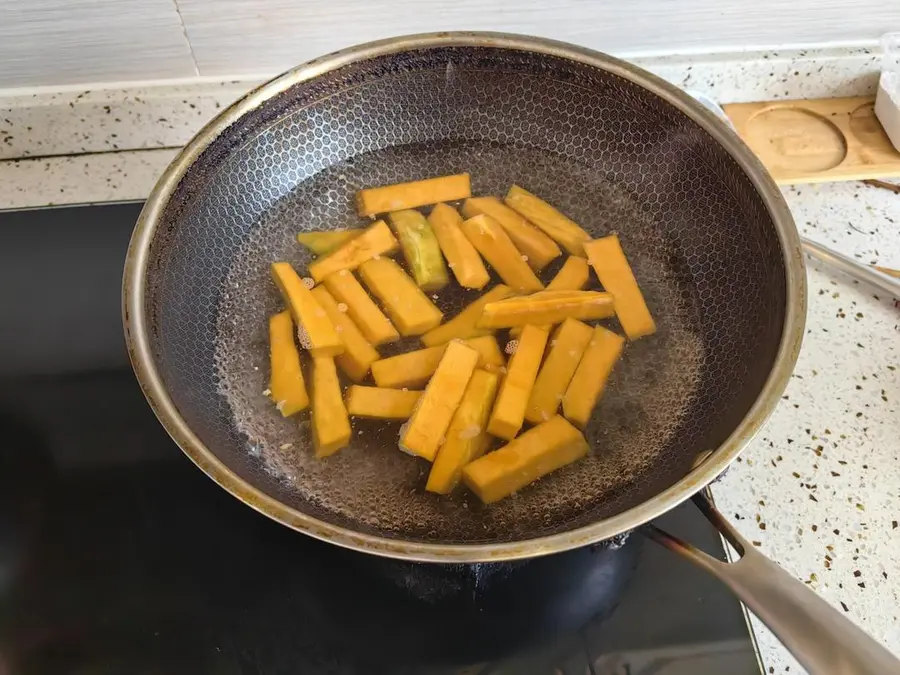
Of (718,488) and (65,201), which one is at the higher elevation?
(65,201)

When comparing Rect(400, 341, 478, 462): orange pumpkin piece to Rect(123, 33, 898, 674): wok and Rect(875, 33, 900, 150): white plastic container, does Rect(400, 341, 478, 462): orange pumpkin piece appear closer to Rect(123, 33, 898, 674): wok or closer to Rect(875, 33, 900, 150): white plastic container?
Rect(123, 33, 898, 674): wok

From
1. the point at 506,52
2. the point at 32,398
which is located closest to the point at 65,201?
the point at 32,398

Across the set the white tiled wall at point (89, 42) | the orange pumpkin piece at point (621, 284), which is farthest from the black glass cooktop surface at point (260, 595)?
the white tiled wall at point (89, 42)

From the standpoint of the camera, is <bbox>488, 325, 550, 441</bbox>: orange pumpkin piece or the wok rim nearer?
the wok rim

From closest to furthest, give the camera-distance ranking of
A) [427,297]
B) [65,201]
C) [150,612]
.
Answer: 1. [150,612]
2. [427,297]
3. [65,201]

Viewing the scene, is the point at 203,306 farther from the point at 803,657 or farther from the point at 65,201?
the point at 803,657

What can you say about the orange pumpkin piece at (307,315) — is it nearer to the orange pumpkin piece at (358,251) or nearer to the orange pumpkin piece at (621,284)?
the orange pumpkin piece at (358,251)

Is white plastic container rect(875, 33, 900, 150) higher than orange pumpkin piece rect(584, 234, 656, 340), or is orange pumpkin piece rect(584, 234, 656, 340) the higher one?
white plastic container rect(875, 33, 900, 150)

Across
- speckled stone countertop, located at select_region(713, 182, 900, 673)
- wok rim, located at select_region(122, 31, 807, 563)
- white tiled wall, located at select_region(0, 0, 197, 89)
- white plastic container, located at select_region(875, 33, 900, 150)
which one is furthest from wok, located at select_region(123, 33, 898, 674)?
white plastic container, located at select_region(875, 33, 900, 150)
